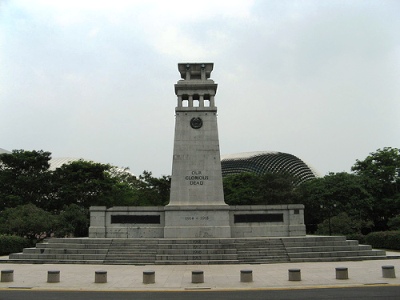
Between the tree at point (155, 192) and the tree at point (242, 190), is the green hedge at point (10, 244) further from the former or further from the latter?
the tree at point (242, 190)

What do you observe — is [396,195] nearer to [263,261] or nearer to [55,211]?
[263,261]

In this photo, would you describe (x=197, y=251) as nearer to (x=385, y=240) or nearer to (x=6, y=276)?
(x=6, y=276)

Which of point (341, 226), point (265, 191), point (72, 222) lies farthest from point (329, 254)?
point (265, 191)

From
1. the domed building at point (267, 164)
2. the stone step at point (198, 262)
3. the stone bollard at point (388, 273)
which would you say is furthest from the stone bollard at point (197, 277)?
the domed building at point (267, 164)

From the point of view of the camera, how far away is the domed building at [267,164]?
4080 inches

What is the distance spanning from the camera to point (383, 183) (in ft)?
159

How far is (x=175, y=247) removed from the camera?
871 inches

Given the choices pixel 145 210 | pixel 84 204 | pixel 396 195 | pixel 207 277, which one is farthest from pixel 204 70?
pixel 396 195

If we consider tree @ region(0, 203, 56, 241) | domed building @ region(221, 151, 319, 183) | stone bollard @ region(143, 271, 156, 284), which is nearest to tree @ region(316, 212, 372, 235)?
tree @ region(0, 203, 56, 241)

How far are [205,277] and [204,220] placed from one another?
967cm

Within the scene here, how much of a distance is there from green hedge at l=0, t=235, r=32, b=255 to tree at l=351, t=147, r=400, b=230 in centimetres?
3826

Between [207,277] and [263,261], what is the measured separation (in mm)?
5938

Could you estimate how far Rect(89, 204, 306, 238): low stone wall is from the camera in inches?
1007

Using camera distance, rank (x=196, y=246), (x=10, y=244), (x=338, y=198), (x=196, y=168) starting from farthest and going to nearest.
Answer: (x=338, y=198), (x=10, y=244), (x=196, y=168), (x=196, y=246)
